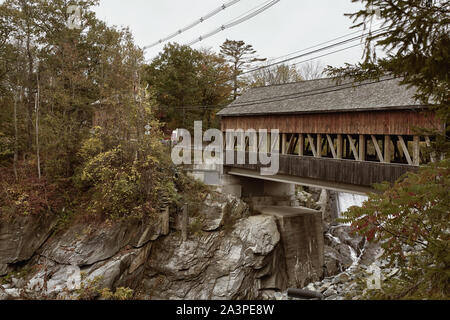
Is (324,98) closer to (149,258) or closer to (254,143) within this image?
(254,143)

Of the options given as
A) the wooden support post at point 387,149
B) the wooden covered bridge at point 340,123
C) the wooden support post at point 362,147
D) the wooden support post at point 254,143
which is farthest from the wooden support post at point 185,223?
the wooden support post at point 387,149

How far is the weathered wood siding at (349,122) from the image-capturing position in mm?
9586

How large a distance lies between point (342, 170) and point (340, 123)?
1.75m

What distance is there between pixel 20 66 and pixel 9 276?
942 centimetres

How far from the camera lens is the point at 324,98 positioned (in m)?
12.8

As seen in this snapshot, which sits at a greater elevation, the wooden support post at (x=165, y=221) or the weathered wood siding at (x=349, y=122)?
the weathered wood siding at (x=349, y=122)

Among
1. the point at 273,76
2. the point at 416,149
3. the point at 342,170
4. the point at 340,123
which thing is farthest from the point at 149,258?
the point at 273,76

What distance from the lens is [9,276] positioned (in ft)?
39.7

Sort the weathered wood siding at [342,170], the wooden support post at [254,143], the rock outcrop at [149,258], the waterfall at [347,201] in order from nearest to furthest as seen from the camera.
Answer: the weathered wood siding at [342,170] < the rock outcrop at [149,258] < the wooden support post at [254,143] < the waterfall at [347,201]

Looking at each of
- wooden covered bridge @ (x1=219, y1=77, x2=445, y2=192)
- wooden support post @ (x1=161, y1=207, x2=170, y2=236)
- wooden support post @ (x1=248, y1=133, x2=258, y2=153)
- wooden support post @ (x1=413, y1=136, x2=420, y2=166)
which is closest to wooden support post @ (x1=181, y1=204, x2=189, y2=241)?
wooden support post @ (x1=161, y1=207, x2=170, y2=236)

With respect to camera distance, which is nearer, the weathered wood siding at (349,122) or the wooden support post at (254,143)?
the weathered wood siding at (349,122)

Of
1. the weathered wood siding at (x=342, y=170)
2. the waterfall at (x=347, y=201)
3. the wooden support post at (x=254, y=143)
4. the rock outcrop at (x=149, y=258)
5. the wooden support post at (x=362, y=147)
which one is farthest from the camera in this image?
the waterfall at (x=347, y=201)

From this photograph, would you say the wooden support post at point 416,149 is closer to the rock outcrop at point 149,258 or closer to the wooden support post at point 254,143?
the rock outcrop at point 149,258
